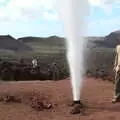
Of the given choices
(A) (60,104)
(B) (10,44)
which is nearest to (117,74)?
(A) (60,104)

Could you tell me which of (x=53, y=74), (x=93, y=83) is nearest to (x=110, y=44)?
(x=53, y=74)

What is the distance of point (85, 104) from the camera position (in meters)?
10.6

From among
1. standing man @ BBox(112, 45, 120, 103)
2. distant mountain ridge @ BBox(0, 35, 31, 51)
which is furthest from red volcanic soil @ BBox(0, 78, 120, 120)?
distant mountain ridge @ BBox(0, 35, 31, 51)

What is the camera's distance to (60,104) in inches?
424

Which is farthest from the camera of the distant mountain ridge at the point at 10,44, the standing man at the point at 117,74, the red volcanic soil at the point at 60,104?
the distant mountain ridge at the point at 10,44

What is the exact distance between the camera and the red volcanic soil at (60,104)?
941 cm

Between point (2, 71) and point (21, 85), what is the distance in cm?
799

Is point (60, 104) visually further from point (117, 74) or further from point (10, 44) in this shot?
point (10, 44)

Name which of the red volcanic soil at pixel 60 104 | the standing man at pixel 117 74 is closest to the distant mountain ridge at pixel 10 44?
the red volcanic soil at pixel 60 104

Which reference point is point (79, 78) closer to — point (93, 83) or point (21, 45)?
point (93, 83)

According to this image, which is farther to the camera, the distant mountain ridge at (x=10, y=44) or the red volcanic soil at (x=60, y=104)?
the distant mountain ridge at (x=10, y=44)

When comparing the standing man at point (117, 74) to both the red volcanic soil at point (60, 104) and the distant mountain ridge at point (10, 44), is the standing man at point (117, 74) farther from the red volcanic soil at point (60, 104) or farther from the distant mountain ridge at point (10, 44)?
the distant mountain ridge at point (10, 44)

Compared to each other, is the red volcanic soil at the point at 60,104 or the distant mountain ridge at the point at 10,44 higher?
the distant mountain ridge at the point at 10,44

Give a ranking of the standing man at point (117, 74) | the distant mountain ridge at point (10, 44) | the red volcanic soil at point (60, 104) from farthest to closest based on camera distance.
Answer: the distant mountain ridge at point (10, 44), the standing man at point (117, 74), the red volcanic soil at point (60, 104)
